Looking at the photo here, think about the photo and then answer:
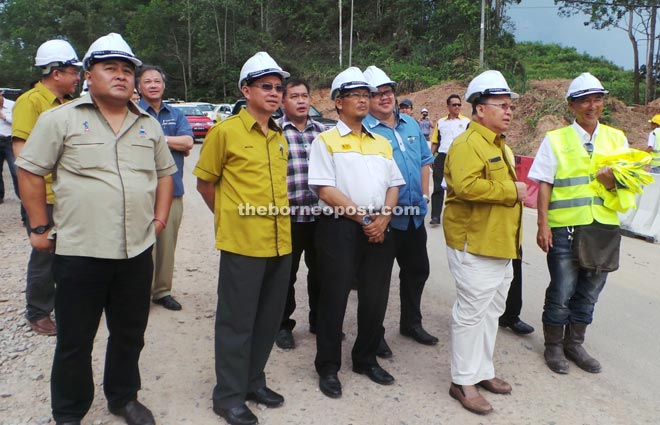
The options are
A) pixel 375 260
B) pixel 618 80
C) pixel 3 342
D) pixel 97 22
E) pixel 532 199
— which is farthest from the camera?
pixel 97 22

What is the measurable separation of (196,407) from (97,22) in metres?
49.8

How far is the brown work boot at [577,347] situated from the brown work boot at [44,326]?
13.0ft

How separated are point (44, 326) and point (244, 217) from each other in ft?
7.33

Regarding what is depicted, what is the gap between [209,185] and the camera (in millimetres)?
3191

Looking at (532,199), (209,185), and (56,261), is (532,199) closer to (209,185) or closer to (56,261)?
(209,185)

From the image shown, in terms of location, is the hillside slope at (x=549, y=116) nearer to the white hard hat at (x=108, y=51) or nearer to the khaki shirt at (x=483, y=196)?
the khaki shirt at (x=483, y=196)

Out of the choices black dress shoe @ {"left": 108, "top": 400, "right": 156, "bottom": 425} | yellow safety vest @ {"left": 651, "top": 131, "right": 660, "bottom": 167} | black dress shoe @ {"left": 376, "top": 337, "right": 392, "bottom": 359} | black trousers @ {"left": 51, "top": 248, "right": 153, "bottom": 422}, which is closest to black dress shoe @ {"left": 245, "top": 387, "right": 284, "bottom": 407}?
black dress shoe @ {"left": 108, "top": 400, "right": 156, "bottom": 425}

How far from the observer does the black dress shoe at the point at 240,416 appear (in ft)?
9.68

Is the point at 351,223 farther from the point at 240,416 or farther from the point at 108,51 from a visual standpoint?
the point at 108,51

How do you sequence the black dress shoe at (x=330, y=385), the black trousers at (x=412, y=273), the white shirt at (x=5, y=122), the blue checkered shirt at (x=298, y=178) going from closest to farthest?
1. the black dress shoe at (x=330, y=385)
2. the blue checkered shirt at (x=298, y=178)
3. the black trousers at (x=412, y=273)
4. the white shirt at (x=5, y=122)

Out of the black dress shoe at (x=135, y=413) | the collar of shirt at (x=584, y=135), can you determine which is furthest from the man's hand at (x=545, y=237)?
the black dress shoe at (x=135, y=413)

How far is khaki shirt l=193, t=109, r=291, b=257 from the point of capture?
3.00 m

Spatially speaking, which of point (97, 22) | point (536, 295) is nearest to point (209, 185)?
point (536, 295)

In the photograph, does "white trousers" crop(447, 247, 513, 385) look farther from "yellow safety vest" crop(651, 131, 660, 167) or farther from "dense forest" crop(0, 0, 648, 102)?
"dense forest" crop(0, 0, 648, 102)
